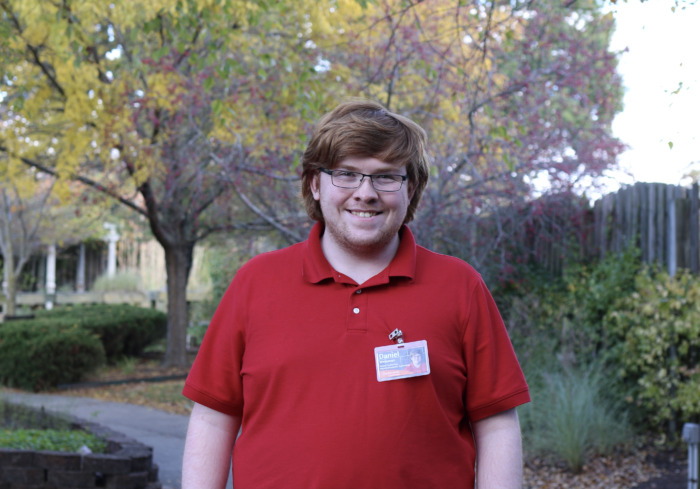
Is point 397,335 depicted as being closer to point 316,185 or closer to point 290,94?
point 316,185

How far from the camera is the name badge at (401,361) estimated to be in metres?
2.04

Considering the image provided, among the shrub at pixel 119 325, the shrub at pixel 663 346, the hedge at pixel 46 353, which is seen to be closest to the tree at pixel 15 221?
the shrub at pixel 119 325

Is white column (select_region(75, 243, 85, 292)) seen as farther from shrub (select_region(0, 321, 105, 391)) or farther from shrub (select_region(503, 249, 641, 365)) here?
shrub (select_region(503, 249, 641, 365))

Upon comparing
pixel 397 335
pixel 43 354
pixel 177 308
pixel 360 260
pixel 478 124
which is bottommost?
pixel 43 354

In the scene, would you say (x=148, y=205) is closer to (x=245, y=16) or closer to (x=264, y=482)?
(x=245, y=16)

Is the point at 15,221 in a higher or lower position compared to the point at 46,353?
higher

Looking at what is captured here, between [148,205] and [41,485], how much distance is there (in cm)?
700

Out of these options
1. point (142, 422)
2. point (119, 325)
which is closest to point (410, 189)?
point (142, 422)

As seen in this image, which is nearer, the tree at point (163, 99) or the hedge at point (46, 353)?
the tree at point (163, 99)

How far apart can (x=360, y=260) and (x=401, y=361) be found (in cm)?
36

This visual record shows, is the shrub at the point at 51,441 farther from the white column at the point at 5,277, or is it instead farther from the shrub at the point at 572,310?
the white column at the point at 5,277

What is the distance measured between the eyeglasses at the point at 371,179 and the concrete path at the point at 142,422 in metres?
4.15

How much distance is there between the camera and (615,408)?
6.98m

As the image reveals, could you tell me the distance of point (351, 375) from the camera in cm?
207
